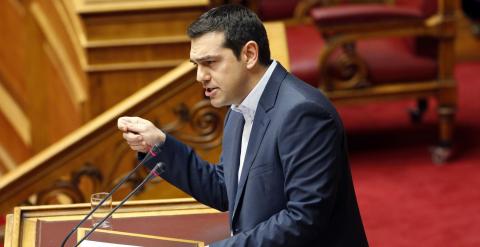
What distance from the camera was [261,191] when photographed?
→ 1.81 m

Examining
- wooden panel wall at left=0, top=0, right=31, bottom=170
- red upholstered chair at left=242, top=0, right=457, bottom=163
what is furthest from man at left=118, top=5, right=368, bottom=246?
wooden panel wall at left=0, top=0, right=31, bottom=170

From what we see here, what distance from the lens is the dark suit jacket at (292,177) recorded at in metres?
1.72

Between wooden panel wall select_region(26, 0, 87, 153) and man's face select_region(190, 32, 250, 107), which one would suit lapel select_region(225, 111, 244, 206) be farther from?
wooden panel wall select_region(26, 0, 87, 153)

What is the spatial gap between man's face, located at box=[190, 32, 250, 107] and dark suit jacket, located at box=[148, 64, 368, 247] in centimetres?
6

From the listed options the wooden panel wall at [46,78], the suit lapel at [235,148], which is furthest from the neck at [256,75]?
the wooden panel wall at [46,78]

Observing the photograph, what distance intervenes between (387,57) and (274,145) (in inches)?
107

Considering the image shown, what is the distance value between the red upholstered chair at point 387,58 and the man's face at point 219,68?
2.48 metres

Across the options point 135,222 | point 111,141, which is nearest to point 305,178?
point 135,222

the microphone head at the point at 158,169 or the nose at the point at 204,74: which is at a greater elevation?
the nose at the point at 204,74

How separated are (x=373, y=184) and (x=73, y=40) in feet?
4.44

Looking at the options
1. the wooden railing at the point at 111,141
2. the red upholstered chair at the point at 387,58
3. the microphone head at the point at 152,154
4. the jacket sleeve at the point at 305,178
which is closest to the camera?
the jacket sleeve at the point at 305,178

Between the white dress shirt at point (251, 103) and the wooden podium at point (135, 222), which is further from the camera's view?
the wooden podium at point (135, 222)

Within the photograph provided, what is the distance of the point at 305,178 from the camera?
172cm

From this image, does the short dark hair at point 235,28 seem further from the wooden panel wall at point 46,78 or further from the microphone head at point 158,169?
the wooden panel wall at point 46,78
